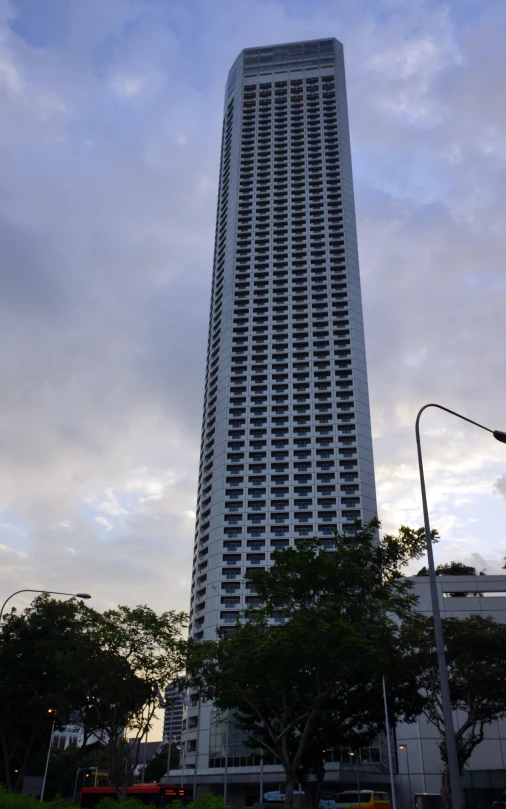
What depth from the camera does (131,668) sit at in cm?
4056

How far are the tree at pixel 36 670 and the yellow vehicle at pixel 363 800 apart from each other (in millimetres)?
21946

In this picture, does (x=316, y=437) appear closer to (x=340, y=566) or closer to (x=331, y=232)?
(x=331, y=232)

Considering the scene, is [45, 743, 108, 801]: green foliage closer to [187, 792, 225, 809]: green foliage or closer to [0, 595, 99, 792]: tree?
[0, 595, 99, 792]: tree

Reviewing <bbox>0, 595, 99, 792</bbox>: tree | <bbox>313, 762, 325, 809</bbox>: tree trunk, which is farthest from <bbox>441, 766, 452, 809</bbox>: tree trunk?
<bbox>0, 595, 99, 792</bbox>: tree

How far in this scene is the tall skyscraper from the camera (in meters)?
97.9

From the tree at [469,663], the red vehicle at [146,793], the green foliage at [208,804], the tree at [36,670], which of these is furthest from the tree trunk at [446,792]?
the green foliage at [208,804]

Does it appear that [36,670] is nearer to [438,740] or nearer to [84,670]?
[84,670]

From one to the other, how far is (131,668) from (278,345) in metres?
80.1

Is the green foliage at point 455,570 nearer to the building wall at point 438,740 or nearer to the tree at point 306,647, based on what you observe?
the building wall at point 438,740

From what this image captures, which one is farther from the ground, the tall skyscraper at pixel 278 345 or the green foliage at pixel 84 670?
the tall skyscraper at pixel 278 345

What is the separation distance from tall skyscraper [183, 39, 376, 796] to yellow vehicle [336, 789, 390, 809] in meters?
28.3

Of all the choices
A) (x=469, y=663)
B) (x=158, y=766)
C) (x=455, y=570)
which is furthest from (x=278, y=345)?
(x=158, y=766)

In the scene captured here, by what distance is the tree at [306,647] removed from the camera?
33031mm

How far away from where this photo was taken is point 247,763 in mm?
79938
